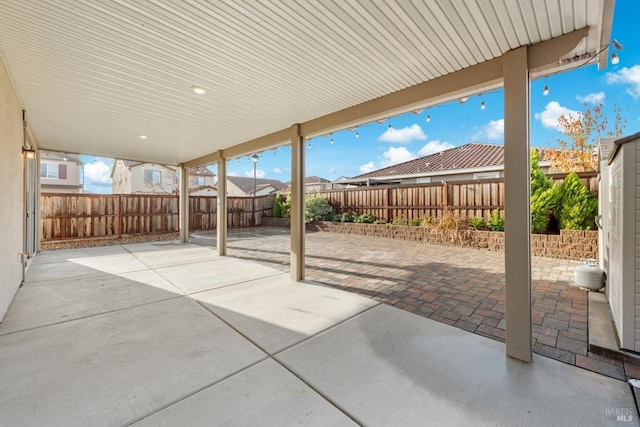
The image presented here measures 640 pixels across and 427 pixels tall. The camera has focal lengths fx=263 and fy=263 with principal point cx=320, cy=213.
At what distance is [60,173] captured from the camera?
1902cm

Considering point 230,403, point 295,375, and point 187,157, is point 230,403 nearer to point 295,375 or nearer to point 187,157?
point 295,375

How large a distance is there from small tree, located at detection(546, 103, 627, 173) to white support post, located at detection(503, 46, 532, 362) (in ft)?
25.4

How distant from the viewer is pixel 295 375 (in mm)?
2043

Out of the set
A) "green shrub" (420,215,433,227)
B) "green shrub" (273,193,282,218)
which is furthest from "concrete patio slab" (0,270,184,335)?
"green shrub" (273,193,282,218)

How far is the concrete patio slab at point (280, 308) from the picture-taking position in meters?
2.70

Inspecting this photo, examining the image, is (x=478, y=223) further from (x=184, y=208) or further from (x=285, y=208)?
(x=184, y=208)

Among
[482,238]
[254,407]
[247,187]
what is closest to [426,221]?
[482,238]

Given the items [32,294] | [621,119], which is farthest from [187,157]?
[621,119]

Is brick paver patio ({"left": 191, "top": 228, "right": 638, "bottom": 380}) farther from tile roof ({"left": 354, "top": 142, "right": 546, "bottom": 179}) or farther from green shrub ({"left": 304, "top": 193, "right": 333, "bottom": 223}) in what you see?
tile roof ({"left": 354, "top": 142, "right": 546, "bottom": 179})

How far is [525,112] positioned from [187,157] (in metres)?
8.13

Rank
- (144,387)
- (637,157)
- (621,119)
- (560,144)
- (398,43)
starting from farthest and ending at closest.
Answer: (560,144) → (621,119) → (398,43) → (637,157) → (144,387)

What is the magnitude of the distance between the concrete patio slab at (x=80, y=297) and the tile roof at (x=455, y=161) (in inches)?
484

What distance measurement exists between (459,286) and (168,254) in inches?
263

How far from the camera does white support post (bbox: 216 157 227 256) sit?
6777 mm
